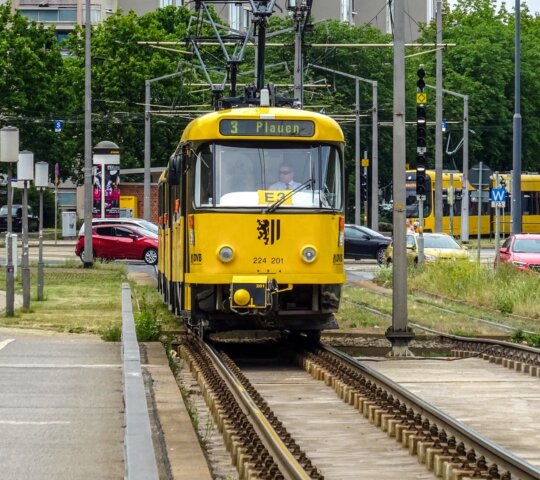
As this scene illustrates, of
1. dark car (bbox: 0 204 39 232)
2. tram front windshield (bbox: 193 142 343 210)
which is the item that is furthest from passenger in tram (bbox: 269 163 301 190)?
dark car (bbox: 0 204 39 232)

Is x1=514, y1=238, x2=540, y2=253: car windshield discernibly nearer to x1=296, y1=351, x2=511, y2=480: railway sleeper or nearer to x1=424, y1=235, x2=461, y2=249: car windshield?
x1=424, y1=235, x2=461, y2=249: car windshield

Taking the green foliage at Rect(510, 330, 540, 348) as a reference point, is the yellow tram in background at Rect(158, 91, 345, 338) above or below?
above

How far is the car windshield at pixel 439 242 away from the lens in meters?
45.0

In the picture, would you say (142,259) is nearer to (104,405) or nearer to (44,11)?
(104,405)

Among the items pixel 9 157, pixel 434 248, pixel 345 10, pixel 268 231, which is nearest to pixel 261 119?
pixel 268 231

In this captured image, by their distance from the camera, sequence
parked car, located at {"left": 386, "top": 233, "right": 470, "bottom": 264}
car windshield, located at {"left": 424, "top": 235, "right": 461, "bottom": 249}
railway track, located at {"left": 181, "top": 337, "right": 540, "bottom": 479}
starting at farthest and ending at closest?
→ car windshield, located at {"left": 424, "top": 235, "right": 461, "bottom": 249}
parked car, located at {"left": 386, "top": 233, "right": 470, "bottom": 264}
railway track, located at {"left": 181, "top": 337, "right": 540, "bottom": 479}

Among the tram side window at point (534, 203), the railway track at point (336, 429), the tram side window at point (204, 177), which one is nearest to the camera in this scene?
the railway track at point (336, 429)

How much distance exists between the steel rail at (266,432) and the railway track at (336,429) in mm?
11

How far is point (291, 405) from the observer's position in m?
15.0

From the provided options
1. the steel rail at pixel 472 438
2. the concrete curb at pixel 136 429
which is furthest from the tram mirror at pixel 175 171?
the concrete curb at pixel 136 429

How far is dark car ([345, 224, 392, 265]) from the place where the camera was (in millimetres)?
55375

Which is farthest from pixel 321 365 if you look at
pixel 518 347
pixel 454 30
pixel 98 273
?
pixel 454 30

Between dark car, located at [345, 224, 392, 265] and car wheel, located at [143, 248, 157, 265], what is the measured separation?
6.88 metres

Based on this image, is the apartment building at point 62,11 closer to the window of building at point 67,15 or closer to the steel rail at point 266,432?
the window of building at point 67,15
